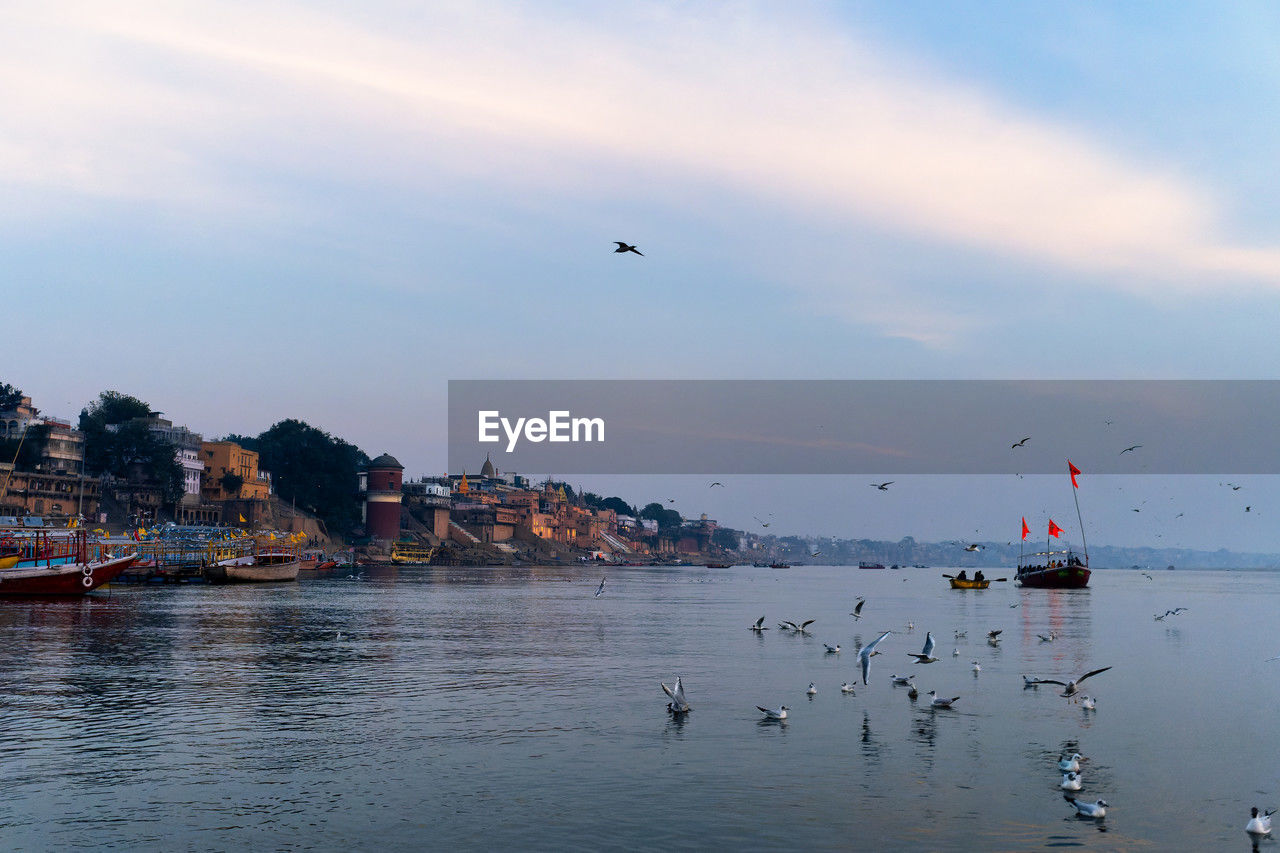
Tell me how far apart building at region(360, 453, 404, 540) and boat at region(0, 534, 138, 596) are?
117 m

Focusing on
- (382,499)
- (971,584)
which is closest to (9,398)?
(382,499)

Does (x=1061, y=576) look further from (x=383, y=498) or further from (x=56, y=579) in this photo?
(x=383, y=498)

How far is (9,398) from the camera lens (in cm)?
13312

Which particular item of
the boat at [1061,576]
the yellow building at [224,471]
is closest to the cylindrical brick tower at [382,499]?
the yellow building at [224,471]

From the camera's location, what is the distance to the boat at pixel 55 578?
198ft

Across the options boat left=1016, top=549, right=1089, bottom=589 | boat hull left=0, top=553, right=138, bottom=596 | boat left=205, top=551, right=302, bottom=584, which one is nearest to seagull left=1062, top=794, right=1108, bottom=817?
boat hull left=0, top=553, right=138, bottom=596

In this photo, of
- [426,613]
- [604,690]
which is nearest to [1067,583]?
[426,613]

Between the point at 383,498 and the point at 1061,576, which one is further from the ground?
the point at 383,498

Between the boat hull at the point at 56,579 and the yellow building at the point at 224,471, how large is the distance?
3481 inches

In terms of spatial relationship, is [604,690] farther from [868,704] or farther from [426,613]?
[426,613]

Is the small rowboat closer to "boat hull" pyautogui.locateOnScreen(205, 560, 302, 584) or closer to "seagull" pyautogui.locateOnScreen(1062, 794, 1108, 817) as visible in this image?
"boat hull" pyautogui.locateOnScreen(205, 560, 302, 584)

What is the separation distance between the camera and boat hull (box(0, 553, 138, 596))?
60.2m

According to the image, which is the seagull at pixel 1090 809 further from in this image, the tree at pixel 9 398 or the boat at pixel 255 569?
the tree at pixel 9 398

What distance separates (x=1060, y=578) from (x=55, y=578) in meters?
88.8
